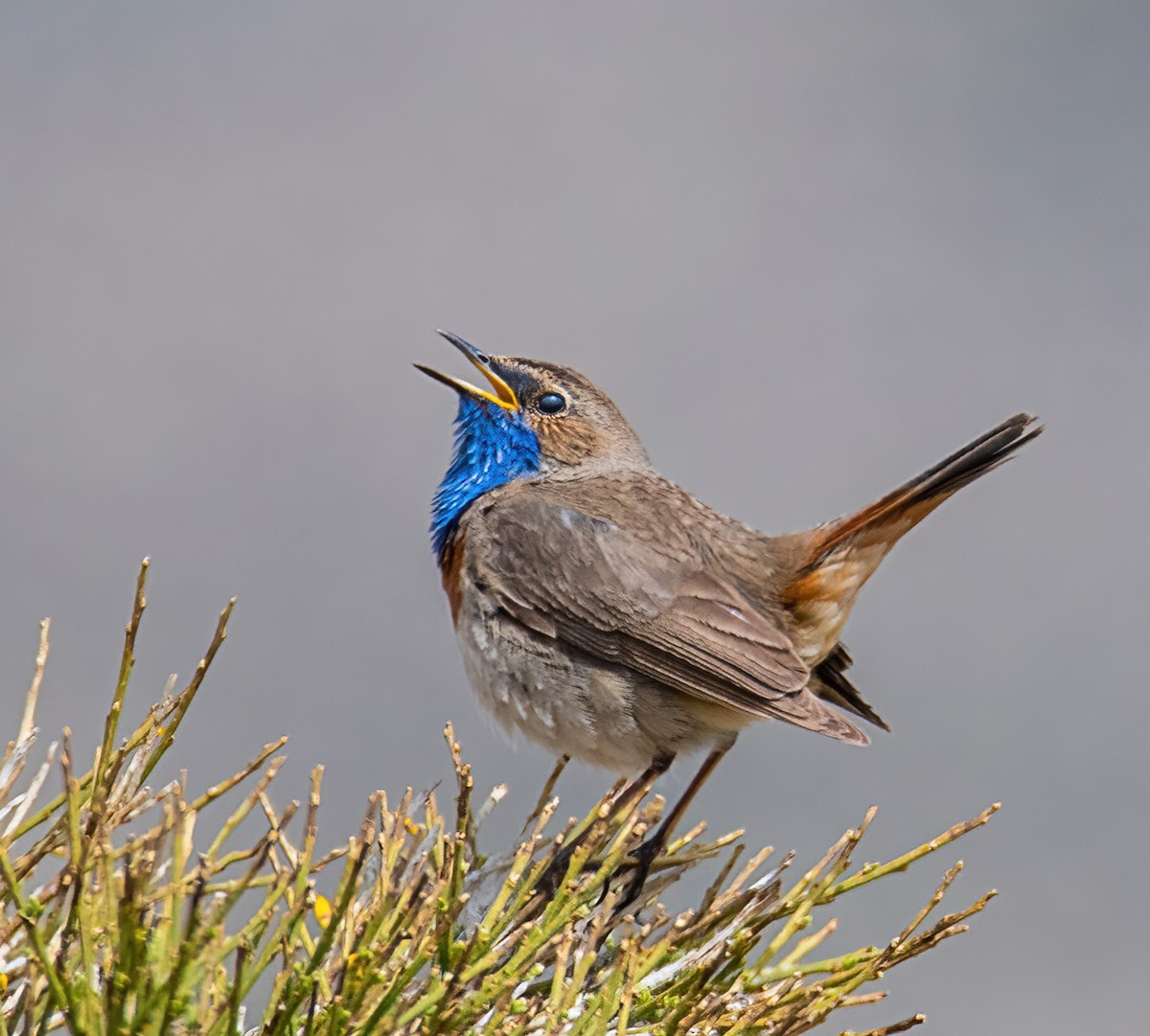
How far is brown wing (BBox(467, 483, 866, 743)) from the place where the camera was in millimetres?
3408

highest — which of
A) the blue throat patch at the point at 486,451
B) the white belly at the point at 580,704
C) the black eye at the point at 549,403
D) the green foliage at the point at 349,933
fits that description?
the black eye at the point at 549,403

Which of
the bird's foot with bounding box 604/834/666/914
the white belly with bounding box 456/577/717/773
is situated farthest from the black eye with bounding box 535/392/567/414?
the bird's foot with bounding box 604/834/666/914

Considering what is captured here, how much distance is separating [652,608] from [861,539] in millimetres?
580

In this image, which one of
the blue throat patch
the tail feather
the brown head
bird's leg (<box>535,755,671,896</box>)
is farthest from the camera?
the brown head

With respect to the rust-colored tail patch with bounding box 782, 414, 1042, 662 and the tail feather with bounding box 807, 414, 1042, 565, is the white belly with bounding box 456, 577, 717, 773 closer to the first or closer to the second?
the rust-colored tail patch with bounding box 782, 414, 1042, 662

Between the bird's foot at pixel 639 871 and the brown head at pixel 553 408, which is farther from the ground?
the brown head at pixel 553 408

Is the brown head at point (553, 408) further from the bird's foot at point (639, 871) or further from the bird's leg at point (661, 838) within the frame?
the bird's foot at point (639, 871)

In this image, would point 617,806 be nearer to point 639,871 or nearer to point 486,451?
point 639,871

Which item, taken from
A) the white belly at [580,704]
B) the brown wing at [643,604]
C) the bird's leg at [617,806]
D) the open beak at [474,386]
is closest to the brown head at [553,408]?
the open beak at [474,386]

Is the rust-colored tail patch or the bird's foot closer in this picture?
the bird's foot

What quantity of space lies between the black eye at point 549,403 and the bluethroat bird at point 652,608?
333 millimetres

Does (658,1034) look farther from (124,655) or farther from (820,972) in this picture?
(124,655)

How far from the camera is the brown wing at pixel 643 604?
3.41 metres

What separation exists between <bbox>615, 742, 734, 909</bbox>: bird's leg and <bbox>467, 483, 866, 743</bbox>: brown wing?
313 millimetres
